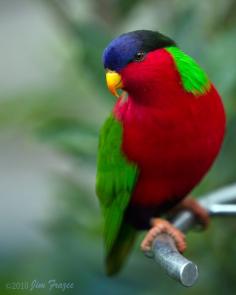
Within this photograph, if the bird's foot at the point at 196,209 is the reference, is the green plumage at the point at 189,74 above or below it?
above

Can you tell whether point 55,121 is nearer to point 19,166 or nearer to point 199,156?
point 199,156

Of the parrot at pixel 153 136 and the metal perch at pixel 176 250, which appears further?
the parrot at pixel 153 136

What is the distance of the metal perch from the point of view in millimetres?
1317

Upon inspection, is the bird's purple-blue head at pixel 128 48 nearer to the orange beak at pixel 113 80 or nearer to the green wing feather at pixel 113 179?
the orange beak at pixel 113 80

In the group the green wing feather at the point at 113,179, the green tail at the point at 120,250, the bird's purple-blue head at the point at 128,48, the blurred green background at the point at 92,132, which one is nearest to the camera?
the bird's purple-blue head at the point at 128,48

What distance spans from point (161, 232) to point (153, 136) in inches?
8.6

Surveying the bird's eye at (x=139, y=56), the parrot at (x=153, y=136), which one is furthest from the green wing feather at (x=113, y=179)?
the bird's eye at (x=139, y=56)

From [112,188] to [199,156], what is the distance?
238 mm

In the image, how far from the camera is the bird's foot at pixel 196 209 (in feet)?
6.15

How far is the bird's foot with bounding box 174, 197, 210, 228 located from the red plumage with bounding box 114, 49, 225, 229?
51 mm

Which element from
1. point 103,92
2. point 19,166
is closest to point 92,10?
point 103,92

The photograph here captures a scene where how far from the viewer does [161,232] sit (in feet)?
5.96

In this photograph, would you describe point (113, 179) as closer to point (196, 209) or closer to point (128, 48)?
point (196, 209)

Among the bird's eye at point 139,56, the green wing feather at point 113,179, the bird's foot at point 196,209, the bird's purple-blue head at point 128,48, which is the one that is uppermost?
the bird's purple-blue head at point 128,48
